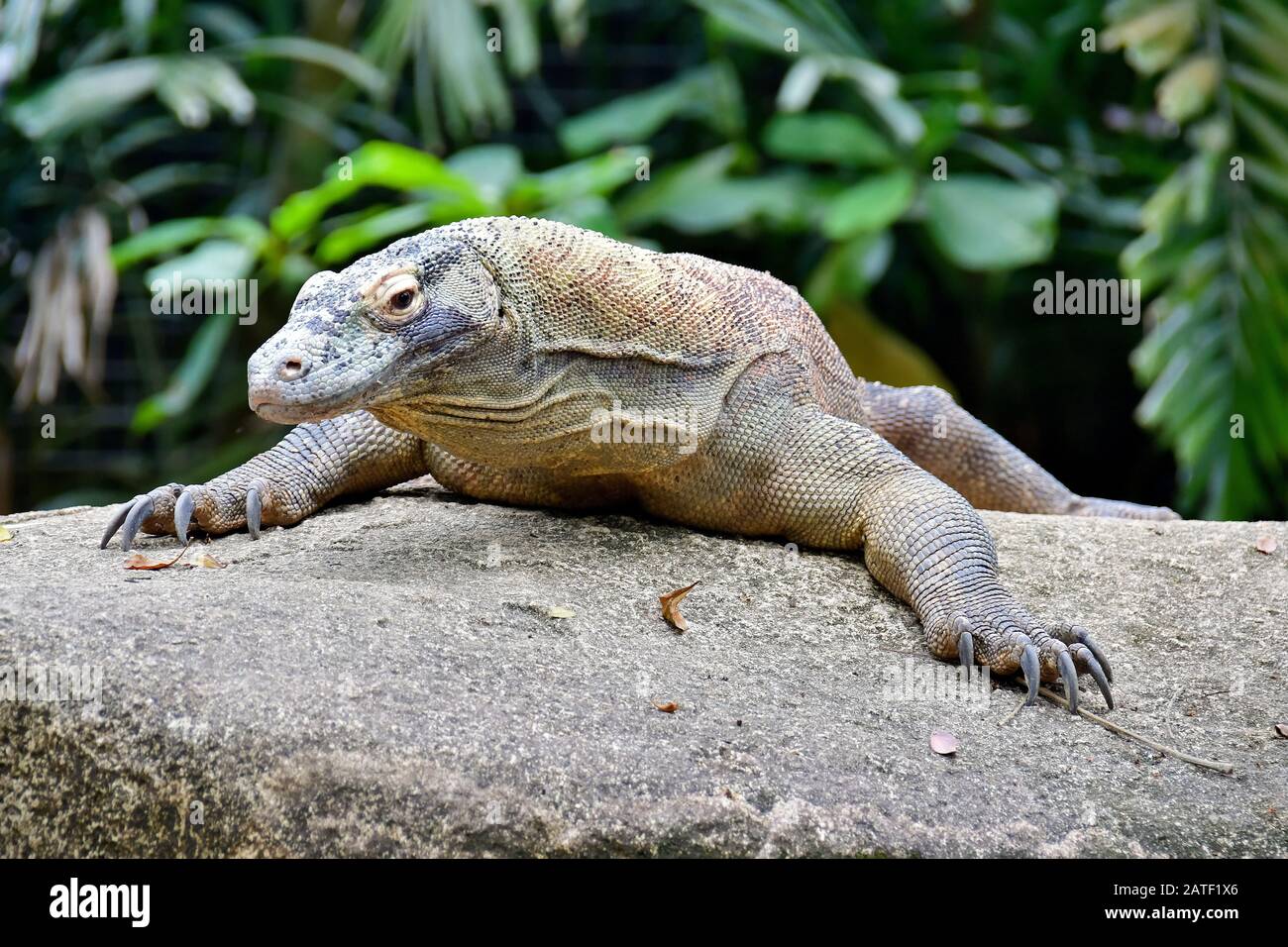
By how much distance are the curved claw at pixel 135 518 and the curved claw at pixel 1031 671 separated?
8.64 ft

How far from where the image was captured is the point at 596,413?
160 inches

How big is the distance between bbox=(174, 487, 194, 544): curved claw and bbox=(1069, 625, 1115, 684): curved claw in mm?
2638

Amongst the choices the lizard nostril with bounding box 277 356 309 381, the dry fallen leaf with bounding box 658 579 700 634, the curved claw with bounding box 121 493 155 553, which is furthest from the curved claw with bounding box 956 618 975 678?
the curved claw with bounding box 121 493 155 553

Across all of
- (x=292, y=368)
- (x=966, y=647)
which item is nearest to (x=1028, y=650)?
(x=966, y=647)

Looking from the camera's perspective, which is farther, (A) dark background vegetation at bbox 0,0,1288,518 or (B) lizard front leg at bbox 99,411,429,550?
(A) dark background vegetation at bbox 0,0,1288,518

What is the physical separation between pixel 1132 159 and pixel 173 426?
6.53m

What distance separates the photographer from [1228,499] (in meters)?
6.93

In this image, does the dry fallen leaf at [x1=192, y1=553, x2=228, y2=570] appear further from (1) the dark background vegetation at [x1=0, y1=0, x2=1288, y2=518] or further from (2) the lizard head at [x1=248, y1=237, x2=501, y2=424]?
(1) the dark background vegetation at [x1=0, y1=0, x2=1288, y2=518]

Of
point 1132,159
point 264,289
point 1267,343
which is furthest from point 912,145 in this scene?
point 264,289

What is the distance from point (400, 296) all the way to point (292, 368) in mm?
388

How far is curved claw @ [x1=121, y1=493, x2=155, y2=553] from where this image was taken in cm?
411

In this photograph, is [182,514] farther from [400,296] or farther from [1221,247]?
[1221,247]
